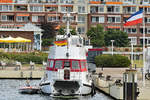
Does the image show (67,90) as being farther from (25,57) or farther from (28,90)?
(25,57)

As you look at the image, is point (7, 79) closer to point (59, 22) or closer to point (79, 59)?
point (79, 59)

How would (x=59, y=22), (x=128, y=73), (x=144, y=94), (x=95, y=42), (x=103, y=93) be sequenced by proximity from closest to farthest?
(x=128, y=73) → (x=144, y=94) → (x=103, y=93) → (x=95, y=42) → (x=59, y=22)

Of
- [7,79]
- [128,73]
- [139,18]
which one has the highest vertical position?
[139,18]

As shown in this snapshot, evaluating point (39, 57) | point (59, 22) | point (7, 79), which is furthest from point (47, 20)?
point (7, 79)

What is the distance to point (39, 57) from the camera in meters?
89.3

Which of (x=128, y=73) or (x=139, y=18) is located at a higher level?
(x=139, y=18)

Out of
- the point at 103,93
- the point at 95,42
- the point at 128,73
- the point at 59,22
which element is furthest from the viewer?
the point at 59,22

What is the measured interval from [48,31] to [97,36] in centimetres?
1325

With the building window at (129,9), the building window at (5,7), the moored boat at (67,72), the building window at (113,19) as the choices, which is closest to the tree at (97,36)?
the building window at (113,19)

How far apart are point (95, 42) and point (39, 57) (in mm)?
39135

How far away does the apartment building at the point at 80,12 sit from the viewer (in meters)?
142

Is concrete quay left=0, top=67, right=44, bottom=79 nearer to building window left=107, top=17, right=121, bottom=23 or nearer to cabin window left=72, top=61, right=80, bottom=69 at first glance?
cabin window left=72, top=61, right=80, bottom=69

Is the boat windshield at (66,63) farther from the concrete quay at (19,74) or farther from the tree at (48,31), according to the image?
the tree at (48,31)

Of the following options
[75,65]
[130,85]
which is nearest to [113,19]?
[75,65]
